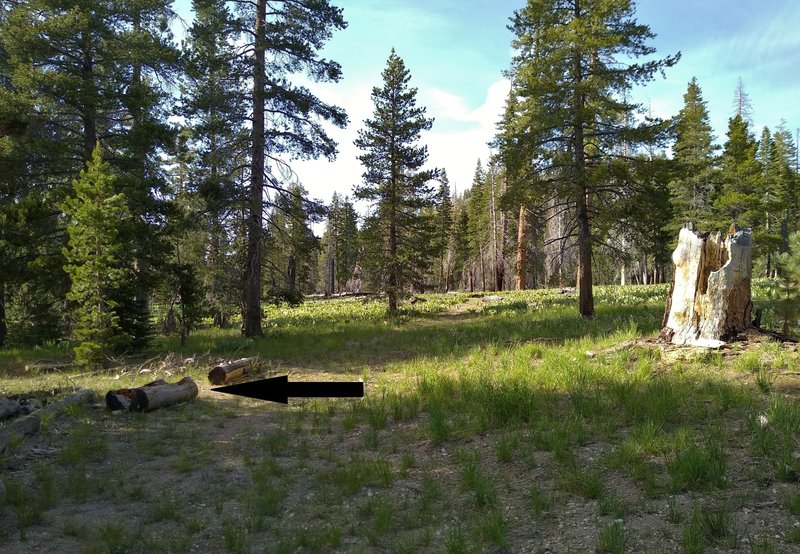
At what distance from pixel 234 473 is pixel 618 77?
49.4ft

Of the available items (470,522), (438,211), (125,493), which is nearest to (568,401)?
(470,522)

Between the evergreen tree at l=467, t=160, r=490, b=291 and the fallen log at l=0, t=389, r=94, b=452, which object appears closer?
the fallen log at l=0, t=389, r=94, b=452

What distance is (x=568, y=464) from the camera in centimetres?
511

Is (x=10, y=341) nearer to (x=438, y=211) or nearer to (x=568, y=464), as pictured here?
(x=568, y=464)

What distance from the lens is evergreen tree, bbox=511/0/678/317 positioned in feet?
46.9

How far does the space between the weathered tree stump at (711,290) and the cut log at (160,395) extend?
927 cm

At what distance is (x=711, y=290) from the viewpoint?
28.1 feet

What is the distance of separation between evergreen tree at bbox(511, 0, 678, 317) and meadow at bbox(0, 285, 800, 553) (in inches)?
254

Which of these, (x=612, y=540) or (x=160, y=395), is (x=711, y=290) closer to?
(x=612, y=540)

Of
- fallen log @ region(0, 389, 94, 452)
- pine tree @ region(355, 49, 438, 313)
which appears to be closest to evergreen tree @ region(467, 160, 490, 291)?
pine tree @ region(355, 49, 438, 313)
